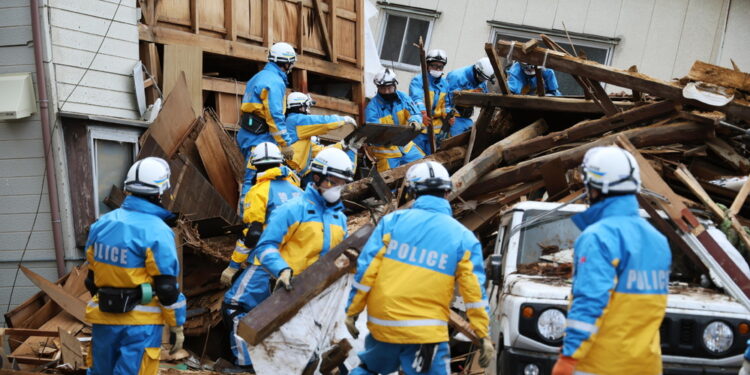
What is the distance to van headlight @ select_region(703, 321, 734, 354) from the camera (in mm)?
6332

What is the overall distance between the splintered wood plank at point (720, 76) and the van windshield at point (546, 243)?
9.89 feet

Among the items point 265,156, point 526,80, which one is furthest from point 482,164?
point 526,80

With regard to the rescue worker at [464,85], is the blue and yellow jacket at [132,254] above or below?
below

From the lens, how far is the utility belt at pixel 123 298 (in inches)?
264

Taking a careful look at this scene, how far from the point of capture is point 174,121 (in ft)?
36.2

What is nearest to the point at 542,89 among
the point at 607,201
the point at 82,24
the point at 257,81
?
the point at 257,81

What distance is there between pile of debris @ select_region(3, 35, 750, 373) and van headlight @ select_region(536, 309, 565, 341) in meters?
1.47

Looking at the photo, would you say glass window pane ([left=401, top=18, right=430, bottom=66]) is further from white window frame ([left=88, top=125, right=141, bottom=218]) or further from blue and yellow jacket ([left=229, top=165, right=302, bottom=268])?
blue and yellow jacket ([left=229, top=165, right=302, bottom=268])

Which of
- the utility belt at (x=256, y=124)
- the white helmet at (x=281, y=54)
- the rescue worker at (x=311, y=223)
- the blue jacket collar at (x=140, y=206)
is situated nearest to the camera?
the blue jacket collar at (x=140, y=206)

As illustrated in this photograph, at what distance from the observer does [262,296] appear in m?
8.62

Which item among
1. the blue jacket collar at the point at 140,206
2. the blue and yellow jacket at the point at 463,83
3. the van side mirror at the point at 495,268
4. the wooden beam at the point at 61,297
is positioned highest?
the blue and yellow jacket at the point at 463,83

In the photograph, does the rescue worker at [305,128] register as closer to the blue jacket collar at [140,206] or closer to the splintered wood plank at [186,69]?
the splintered wood plank at [186,69]

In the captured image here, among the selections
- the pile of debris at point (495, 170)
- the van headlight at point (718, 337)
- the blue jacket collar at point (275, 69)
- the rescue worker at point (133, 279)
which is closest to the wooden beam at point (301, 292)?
the pile of debris at point (495, 170)

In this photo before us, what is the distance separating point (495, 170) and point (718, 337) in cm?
388
